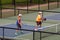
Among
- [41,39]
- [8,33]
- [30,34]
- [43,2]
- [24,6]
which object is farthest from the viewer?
[43,2]

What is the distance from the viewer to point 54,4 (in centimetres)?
3469

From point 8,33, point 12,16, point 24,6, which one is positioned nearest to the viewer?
point 8,33

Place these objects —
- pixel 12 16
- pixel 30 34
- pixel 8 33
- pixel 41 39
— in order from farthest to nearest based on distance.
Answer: pixel 12 16 → pixel 8 33 → pixel 30 34 → pixel 41 39

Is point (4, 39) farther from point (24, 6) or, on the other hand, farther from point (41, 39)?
point (24, 6)

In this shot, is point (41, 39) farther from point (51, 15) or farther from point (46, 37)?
point (51, 15)

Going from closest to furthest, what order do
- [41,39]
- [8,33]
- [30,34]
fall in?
[41,39] < [30,34] < [8,33]

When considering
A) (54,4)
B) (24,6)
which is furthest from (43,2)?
(24,6)

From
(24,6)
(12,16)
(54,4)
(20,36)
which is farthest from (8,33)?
(54,4)

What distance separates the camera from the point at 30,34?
48.4 feet

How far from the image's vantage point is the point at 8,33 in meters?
16.4

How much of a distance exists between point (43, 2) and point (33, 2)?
220 centimetres

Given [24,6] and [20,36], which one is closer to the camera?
[20,36]

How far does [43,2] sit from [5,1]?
5377mm

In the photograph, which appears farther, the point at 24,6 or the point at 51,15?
the point at 24,6
